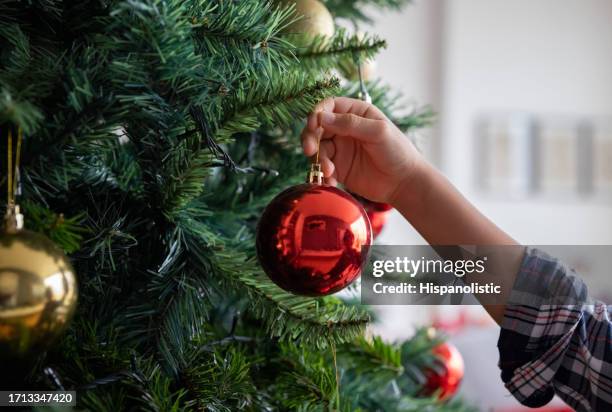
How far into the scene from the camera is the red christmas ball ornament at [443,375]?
2.48 ft

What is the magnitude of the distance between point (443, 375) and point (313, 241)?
0.43 m

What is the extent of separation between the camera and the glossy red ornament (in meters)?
0.39

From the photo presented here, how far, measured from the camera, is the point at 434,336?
79 cm

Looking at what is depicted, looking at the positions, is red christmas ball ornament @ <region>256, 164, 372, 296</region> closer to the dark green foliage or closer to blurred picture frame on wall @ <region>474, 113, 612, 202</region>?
the dark green foliage

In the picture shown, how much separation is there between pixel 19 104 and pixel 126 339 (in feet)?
0.70

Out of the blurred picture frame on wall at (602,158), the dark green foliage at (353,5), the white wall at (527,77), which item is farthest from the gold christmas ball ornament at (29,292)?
the blurred picture frame on wall at (602,158)

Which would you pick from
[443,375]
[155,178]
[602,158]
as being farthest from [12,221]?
[602,158]

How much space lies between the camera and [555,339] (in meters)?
0.52

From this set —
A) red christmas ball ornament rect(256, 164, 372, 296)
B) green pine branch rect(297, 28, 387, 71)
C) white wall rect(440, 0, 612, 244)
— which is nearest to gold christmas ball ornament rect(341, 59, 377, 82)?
green pine branch rect(297, 28, 387, 71)

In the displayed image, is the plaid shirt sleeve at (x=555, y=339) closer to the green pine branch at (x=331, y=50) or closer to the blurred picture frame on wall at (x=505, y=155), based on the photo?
the green pine branch at (x=331, y=50)

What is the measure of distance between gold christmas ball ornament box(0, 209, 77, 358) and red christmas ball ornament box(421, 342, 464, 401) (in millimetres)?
533

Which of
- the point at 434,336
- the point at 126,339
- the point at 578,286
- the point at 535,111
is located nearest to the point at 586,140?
the point at 535,111

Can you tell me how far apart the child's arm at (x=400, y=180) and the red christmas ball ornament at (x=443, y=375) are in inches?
9.2

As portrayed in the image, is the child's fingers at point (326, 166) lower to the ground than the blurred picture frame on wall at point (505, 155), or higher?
lower
